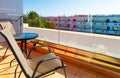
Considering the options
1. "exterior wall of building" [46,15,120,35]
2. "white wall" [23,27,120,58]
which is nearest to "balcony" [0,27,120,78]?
"white wall" [23,27,120,58]

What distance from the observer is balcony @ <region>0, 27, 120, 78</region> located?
2.93 metres

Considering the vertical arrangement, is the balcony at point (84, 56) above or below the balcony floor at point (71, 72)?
above

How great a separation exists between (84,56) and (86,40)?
0.38 metres

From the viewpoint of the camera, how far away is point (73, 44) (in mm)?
3670

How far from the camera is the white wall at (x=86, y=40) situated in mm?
2902

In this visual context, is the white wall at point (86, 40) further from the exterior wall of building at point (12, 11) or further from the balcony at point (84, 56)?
the exterior wall of building at point (12, 11)

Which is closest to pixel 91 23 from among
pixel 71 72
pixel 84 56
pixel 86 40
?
pixel 86 40

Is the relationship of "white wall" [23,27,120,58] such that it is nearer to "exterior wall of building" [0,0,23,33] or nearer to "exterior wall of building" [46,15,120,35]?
"exterior wall of building" [46,15,120,35]

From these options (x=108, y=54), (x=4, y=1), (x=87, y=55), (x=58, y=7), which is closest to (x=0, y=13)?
(x=4, y=1)

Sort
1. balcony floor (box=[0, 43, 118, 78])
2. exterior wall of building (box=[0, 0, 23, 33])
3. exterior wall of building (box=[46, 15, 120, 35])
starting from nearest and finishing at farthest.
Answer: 1. exterior wall of building (box=[46, 15, 120, 35])
2. balcony floor (box=[0, 43, 118, 78])
3. exterior wall of building (box=[0, 0, 23, 33])

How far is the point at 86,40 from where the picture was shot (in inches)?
132

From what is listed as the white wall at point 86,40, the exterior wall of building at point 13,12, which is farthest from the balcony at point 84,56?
the exterior wall of building at point 13,12

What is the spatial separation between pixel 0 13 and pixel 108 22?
3.78 m

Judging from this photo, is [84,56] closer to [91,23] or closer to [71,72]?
[71,72]
